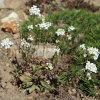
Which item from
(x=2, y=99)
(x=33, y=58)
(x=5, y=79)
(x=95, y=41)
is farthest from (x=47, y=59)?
(x=95, y=41)

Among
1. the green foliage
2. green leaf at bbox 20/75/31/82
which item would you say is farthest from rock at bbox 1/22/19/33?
green leaf at bbox 20/75/31/82

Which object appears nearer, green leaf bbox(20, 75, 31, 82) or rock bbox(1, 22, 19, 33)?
green leaf bbox(20, 75, 31, 82)

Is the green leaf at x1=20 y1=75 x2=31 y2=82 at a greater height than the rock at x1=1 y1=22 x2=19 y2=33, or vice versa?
the rock at x1=1 y1=22 x2=19 y2=33

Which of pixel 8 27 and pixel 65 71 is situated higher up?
pixel 8 27

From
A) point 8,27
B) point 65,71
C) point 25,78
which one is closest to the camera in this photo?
point 25,78

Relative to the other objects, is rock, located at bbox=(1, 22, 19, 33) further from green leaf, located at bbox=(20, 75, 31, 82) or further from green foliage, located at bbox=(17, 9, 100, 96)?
green leaf, located at bbox=(20, 75, 31, 82)

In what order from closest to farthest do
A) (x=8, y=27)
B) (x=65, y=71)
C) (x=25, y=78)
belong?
(x=25, y=78) → (x=65, y=71) → (x=8, y=27)

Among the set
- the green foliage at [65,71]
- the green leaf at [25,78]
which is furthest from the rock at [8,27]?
the green leaf at [25,78]

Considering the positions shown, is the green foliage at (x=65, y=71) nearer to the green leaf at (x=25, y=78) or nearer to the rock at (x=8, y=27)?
the green leaf at (x=25, y=78)

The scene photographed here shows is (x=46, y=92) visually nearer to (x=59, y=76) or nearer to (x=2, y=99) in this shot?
(x=59, y=76)

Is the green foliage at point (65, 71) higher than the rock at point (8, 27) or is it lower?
lower

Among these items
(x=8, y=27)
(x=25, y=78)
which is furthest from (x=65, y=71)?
(x=8, y=27)

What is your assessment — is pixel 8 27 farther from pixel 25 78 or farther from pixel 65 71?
pixel 65 71
